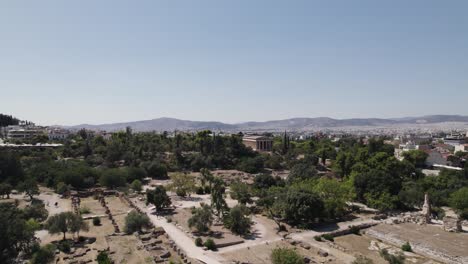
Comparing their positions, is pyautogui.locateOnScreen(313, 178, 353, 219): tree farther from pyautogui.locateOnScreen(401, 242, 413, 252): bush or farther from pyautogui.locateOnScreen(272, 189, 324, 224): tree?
pyautogui.locateOnScreen(401, 242, 413, 252): bush

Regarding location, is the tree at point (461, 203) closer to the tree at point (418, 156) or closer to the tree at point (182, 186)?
the tree at point (182, 186)

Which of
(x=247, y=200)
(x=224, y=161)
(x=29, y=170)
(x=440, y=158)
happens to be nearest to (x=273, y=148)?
(x=224, y=161)

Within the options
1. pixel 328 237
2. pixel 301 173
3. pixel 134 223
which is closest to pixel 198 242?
pixel 134 223

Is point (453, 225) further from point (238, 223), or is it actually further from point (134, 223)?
point (134, 223)

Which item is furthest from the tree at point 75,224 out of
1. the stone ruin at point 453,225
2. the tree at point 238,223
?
the stone ruin at point 453,225

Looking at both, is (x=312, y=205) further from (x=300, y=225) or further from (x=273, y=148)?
(x=273, y=148)
